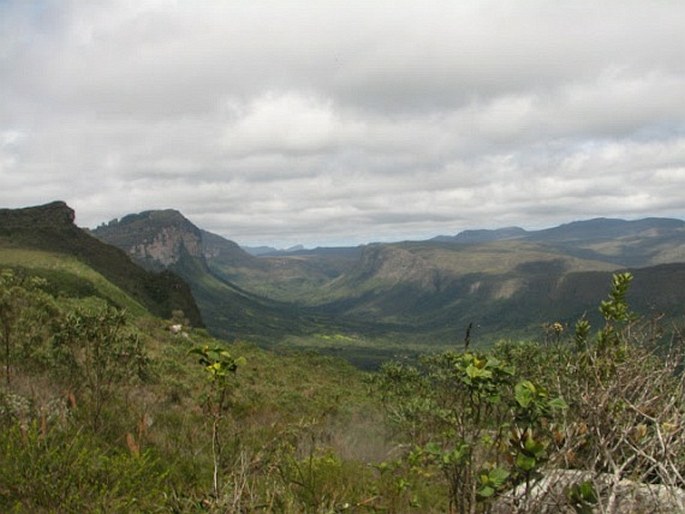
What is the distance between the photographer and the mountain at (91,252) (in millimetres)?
106944

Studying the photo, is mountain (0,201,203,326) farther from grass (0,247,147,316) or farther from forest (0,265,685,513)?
forest (0,265,685,513)

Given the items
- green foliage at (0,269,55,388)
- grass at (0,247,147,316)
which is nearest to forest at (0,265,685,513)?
green foliage at (0,269,55,388)

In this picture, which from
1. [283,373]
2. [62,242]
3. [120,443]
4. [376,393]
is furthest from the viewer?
[62,242]

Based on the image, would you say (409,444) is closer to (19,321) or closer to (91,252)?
(19,321)

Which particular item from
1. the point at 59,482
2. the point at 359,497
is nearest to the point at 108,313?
the point at 59,482

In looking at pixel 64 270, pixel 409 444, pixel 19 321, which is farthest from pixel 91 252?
pixel 409 444

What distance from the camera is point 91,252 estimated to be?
122500 millimetres

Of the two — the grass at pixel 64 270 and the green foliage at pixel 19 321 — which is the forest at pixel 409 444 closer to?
the green foliage at pixel 19 321

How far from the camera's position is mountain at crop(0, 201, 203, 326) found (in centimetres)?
10694

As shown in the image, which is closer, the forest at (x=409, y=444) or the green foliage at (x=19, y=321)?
the forest at (x=409, y=444)

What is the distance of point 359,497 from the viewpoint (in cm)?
557

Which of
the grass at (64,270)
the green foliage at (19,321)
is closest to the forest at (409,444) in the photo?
the green foliage at (19,321)

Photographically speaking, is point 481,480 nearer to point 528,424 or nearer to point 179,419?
point 528,424

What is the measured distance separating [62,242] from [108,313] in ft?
420
